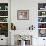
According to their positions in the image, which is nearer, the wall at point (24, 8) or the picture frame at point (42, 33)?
the wall at point (24, 8)

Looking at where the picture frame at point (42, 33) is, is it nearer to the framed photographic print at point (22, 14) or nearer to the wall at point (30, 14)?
the wall at point (30, 14)

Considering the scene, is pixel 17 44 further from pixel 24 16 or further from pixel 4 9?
pixel 4 9

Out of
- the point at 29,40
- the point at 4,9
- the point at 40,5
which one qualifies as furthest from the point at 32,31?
the point at 4,9

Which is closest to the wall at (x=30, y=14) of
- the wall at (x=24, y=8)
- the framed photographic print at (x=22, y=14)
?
the wall at (x=24, y=8)

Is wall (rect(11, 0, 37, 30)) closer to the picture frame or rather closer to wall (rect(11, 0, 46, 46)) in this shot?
Answer: wall (rect(11, 0, 46, 46))

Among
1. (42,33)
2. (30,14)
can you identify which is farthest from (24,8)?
(42,33)

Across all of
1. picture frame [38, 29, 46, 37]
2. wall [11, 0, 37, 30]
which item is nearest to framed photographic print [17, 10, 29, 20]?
wall [11, 0, 37, 30]

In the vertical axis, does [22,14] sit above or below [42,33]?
above

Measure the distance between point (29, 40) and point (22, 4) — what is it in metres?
1.93

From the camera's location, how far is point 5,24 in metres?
6.83

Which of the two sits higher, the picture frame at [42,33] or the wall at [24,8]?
the wall at [24,8]

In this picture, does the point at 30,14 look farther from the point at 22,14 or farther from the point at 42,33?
the point at 42,33

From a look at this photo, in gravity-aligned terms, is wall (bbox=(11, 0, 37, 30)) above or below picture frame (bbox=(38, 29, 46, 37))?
above

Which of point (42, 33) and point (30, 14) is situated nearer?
point (30, 14)
